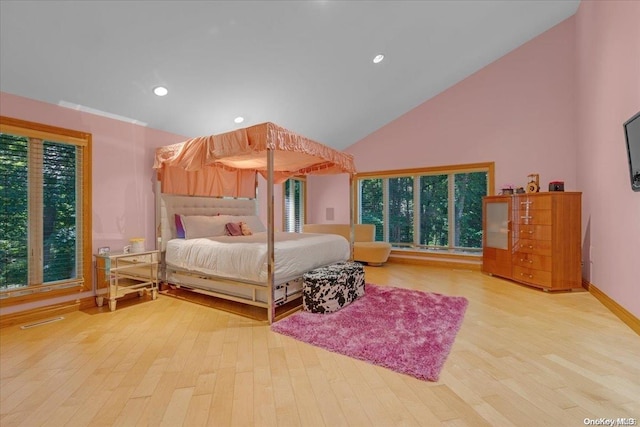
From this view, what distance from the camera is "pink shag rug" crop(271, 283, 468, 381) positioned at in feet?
7.12

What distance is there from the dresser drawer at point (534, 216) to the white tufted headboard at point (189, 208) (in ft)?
14.6

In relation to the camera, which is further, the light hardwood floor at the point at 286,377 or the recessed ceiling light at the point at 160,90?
the recessed ceiling light at the point at 160,90

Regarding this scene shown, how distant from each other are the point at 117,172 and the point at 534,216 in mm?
5827

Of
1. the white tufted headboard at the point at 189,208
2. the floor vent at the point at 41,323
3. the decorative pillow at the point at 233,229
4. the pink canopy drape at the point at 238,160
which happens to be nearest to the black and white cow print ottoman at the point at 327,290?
the pink canopy drape at the point at 238,160

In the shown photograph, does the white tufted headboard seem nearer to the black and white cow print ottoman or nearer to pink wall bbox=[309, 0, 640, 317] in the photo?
the black and white cow print ottoman

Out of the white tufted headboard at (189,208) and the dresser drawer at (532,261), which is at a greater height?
the white tufted headboard at (189,208)

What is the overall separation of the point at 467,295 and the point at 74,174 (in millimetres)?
5166

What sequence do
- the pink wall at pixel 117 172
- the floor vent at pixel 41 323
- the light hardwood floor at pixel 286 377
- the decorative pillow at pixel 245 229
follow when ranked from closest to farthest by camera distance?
the light hardwood floor at pixel 286 377, the floor vent at pixel 41 323, the pink wall at pixel 117 172, the decorative pillow at pixel 245 229

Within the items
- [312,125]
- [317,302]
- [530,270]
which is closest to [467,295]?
[530,270]

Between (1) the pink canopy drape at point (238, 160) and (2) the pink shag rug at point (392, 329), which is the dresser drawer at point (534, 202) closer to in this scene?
(2) the pink shag rug at point (392, 329)

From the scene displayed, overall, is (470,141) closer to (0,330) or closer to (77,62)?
(77,62)

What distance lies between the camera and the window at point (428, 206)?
579cm

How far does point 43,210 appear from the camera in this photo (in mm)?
3123

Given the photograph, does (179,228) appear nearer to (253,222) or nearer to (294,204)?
(253,222)
